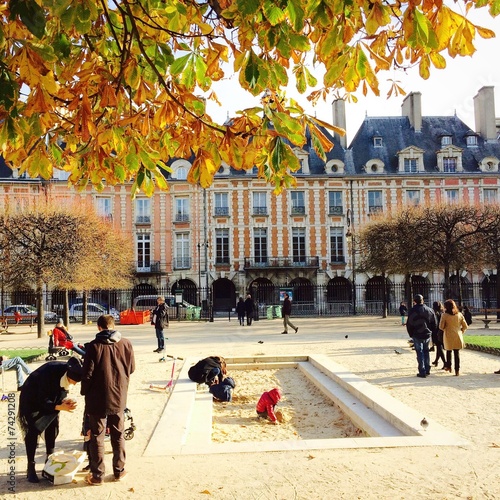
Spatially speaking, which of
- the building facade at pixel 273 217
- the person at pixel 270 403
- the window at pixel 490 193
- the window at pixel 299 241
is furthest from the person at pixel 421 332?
the window at pixel 490 193

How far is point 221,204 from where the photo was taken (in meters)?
36.2

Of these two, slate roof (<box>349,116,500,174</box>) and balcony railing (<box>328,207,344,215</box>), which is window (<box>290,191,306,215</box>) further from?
slate roof (<box>349,116,500,174</box>)

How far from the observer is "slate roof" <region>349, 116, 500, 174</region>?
122ft

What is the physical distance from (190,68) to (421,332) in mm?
7265

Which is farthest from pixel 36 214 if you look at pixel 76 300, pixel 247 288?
pixel 247 288

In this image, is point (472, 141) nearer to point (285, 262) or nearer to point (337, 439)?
point (285, 262)

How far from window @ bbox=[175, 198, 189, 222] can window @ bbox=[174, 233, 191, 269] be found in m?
1.04

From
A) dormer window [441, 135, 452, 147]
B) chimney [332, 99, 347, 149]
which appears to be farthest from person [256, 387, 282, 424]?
dormer window [441, 135, 452, 147]

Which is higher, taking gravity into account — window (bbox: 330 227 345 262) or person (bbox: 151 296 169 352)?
window (bbox: 330 227 345 262)

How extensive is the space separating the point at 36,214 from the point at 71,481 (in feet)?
63.2

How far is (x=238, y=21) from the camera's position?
10.4 feet

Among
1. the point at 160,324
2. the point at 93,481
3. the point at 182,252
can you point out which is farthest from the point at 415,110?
the point at 93,481

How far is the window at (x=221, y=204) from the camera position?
36.1 meters

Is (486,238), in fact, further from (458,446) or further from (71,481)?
(71,481)
